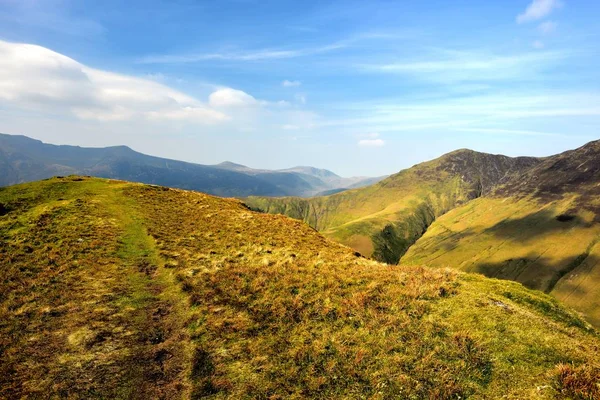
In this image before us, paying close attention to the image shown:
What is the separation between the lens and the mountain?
13.3 metres

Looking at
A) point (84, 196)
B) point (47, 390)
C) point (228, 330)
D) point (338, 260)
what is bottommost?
point (47, 390)

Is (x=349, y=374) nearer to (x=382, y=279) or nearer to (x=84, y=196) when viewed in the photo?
(x=382, y=279)

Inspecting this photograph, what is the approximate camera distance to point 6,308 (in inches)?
757

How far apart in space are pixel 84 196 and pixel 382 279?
45.9m

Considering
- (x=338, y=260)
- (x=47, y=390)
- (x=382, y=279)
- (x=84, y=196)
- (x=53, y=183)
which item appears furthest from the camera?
(x=53, y=183)

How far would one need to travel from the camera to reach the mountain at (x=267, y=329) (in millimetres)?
13305

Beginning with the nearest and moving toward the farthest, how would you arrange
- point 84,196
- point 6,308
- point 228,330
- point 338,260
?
point 228,330 → point 6,308 → point 338,260 → point 84,196

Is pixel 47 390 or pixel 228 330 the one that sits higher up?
pixel 228 330

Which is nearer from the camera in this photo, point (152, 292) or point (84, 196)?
point (152, 292)

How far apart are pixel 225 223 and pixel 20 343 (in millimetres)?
25481

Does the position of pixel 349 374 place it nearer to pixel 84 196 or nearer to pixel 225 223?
pixel 225 223

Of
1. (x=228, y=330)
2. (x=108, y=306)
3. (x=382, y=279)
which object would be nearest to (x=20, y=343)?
(x=108, y=306)

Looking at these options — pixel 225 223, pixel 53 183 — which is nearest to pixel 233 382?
pixel 225 223

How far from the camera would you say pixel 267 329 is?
17359 millimetres
